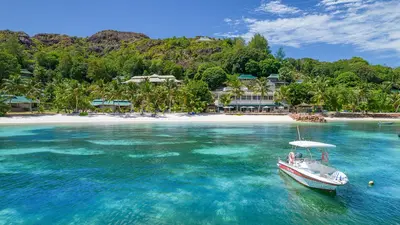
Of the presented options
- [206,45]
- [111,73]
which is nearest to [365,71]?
[206,45]

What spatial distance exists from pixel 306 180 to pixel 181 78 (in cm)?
11760

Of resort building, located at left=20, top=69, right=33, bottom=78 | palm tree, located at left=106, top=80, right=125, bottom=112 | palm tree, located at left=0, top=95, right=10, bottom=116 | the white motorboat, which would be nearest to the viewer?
the white motorboat

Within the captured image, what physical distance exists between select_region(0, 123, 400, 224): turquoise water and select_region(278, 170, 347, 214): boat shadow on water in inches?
2.3

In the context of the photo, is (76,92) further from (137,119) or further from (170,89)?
(170,89)

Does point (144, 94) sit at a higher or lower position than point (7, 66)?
lower

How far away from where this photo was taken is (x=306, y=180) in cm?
1894

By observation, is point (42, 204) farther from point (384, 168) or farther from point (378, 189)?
point (384, 168)

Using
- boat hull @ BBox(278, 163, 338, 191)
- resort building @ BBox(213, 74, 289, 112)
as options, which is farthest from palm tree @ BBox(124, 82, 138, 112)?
boat hull @ BBox(278, 163, 338, 191)

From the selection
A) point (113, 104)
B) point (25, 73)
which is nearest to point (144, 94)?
point (113, 104)

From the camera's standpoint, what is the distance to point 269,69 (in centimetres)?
13225

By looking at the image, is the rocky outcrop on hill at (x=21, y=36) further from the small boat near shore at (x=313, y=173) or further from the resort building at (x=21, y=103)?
the small boat near shore at (x=313, y=173)

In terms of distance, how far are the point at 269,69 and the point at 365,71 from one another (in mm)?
49714

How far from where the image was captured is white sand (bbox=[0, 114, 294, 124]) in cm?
6650

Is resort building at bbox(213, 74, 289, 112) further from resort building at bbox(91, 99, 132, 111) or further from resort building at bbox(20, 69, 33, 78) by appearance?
resort building at bbox(20, 69, 33, 78)
